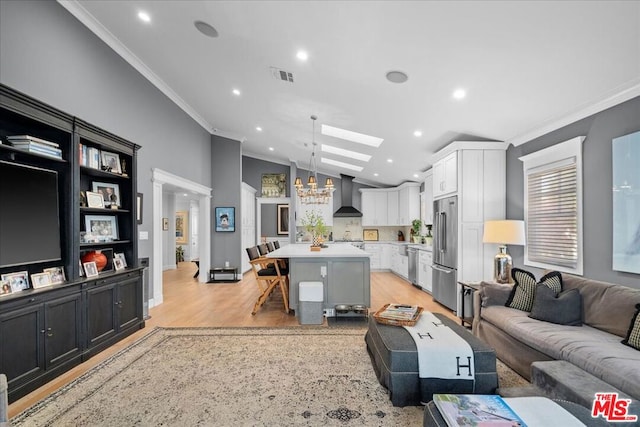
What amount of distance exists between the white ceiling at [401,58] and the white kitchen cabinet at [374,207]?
147 inches

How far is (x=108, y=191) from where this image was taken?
373cm

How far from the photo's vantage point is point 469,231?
438 centimetres

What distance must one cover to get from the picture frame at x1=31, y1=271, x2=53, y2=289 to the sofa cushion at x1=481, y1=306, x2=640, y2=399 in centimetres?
412

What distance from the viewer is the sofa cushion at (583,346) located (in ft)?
5.77

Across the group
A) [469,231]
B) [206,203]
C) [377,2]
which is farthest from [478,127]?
[206,203]

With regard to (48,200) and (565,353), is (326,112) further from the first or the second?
(565,353)

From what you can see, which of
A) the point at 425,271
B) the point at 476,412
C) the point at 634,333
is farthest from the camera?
the point at 425,271

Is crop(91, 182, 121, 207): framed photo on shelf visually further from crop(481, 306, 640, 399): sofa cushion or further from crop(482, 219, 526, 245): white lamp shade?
crop(482, 219, 526, 245): white lamp shade

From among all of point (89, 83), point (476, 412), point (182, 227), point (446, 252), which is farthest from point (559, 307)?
point (182, 227)

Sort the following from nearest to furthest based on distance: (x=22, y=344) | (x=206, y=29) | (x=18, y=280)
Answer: (x=22, y=344)
(x=18, y=280)
(x=206, y=29)

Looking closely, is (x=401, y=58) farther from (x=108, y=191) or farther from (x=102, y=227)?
(x=102, y=227)

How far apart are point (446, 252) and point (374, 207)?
4.41 m

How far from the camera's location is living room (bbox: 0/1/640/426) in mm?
2604

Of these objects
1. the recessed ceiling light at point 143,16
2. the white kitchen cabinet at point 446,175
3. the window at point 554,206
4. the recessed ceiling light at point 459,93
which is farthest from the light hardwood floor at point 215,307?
the recessed ceiling light at point 143,16
